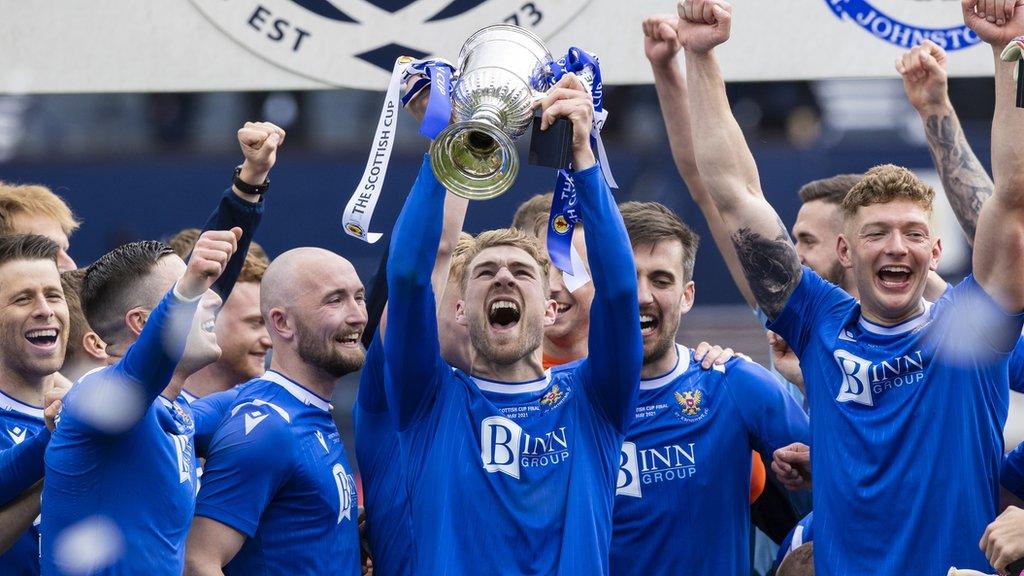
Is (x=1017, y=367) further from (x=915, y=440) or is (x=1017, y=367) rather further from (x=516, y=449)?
(x=516, y=449)

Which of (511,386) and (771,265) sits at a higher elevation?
(771,265)

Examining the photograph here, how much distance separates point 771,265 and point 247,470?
147cm

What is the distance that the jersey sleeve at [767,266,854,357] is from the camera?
3926 mm

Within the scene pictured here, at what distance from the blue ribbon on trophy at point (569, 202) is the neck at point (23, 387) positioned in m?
1.44

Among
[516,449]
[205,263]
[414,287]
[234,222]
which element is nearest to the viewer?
[205,263]

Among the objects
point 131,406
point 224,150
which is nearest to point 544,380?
point 131,406

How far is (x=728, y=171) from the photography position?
3.96 metres

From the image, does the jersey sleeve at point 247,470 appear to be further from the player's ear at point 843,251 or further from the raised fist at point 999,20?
the raised fist at point 999,20

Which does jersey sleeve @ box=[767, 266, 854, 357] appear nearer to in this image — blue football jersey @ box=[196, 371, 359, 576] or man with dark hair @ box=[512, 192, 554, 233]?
man with dark hair @ box=[512, 192, 554, 233]

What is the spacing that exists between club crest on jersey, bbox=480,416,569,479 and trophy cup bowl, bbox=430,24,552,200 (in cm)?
63

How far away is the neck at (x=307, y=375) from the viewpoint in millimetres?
3977

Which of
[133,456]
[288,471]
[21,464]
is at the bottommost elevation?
[21,464]

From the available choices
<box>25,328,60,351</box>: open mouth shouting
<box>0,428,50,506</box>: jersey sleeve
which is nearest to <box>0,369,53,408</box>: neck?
<box>25,328,60,351</box>: open mouth shouting

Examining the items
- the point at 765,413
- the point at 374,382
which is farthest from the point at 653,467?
the point at 374,382
